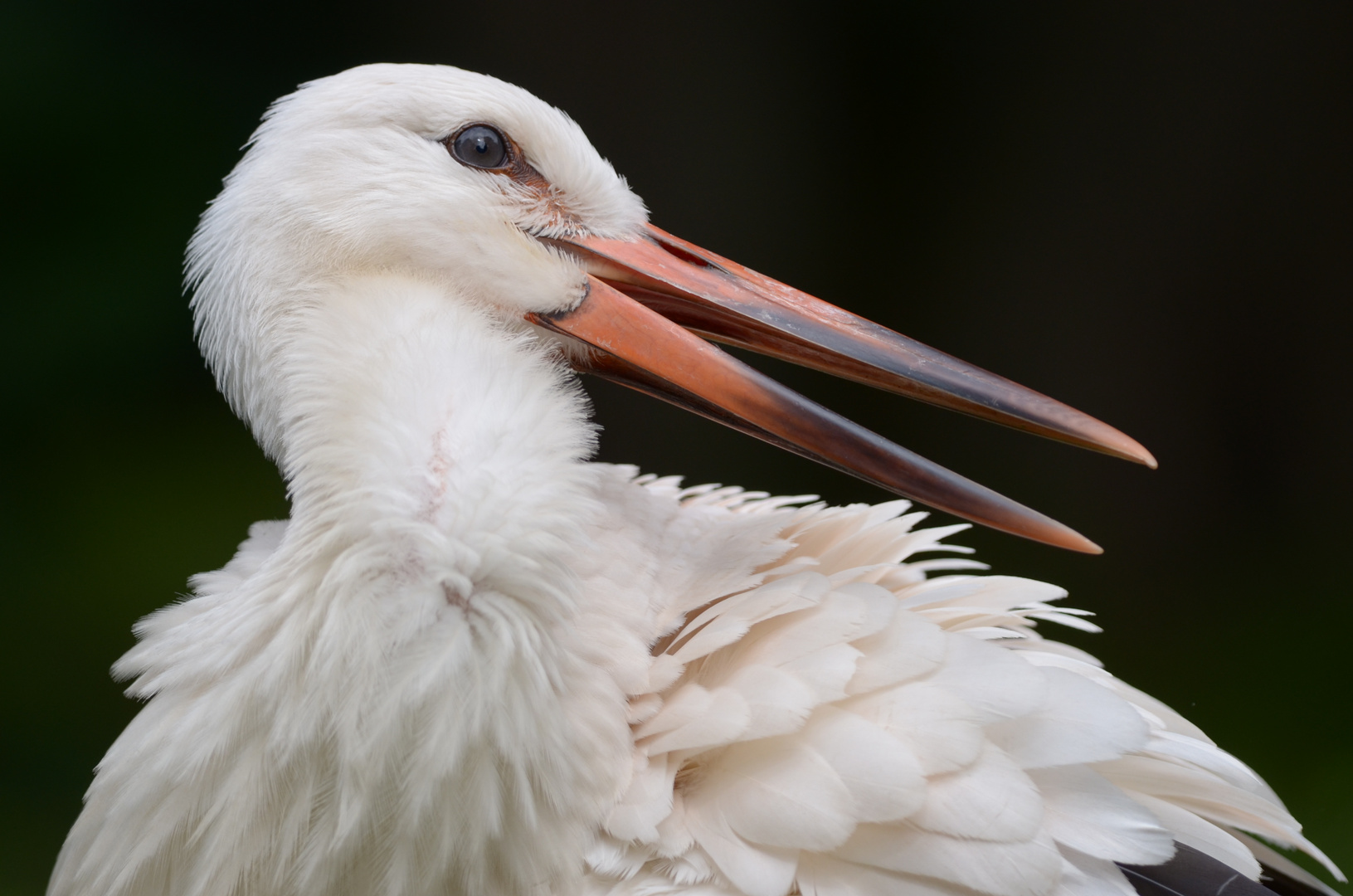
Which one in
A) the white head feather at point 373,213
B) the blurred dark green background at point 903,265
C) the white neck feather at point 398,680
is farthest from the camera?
the blurred dark green background at point 903,265

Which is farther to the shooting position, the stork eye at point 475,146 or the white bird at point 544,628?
the stork eye at point 475,146

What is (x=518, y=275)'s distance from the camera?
0.96 m

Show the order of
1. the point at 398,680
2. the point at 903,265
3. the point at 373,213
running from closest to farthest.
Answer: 1. the point at 398,680
2. the point at 373,213
3. the point at 903,265

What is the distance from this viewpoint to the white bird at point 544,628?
760 mm

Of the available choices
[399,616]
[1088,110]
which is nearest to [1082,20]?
[1088,110]

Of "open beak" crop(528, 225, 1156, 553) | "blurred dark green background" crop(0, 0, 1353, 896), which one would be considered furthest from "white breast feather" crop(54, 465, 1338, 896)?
"blurred dark green background" crop(0, 0, 1353, 896)

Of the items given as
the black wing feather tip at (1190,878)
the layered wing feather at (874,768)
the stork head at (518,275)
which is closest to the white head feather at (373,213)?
the stork head at (518,275)

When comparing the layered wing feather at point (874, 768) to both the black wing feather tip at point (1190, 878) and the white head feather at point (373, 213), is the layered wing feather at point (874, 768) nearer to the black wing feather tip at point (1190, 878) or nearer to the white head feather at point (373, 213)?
the black wing feather tip at point (1190, 878)

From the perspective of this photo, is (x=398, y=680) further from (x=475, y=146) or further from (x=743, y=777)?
(x=475, y=146)

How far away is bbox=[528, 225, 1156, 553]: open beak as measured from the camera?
37.0 inches

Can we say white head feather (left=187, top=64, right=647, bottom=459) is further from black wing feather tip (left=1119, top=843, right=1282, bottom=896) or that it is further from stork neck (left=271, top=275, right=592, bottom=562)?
black wing feather tip (left=1119, top=843, right=1282, bottom=896)

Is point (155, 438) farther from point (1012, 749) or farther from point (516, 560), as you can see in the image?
point (1012, 749)

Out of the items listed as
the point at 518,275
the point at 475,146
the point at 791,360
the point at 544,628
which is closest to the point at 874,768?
the point at 544,628

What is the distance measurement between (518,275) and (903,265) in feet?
6.47
